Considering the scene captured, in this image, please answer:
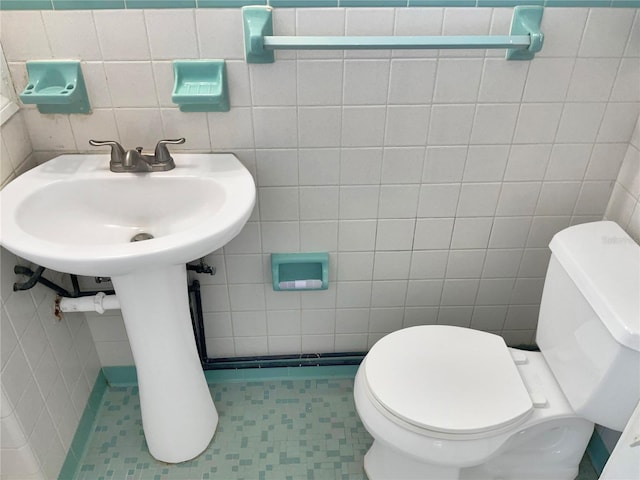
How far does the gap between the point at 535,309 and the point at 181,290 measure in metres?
1.14

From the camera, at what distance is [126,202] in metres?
1.35

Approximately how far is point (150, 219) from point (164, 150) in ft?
0.62

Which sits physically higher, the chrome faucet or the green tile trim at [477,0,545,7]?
the green tile trim at [477,0,545,7]

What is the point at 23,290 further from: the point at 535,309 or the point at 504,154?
the point at 535,309

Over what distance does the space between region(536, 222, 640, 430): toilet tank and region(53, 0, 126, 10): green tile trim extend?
46.7 inches

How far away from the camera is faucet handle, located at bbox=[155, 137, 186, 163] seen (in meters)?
1.29

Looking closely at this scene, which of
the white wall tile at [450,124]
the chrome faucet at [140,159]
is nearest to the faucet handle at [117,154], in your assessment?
the chrome faucet at [140,159]

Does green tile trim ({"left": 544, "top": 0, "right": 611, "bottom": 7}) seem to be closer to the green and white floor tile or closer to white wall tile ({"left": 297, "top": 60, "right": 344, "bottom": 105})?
white wall tile ({"left": 297, "top": 60, "right": 344, "bottom": 105})

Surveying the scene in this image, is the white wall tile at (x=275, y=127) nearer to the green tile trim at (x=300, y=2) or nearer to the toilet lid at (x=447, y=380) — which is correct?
the green tile trim at (x=300, y=2)

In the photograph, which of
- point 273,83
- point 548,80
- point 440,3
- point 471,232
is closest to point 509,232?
point 471,232

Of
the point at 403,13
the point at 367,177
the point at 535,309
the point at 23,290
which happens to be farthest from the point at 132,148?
the point at 535,309

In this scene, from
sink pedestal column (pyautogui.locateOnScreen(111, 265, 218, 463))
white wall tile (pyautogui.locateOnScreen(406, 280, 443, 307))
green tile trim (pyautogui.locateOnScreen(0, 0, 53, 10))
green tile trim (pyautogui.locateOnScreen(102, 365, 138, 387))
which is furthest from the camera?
green tile trim (pyautogui.locateOnScreen(102, 365, 138, 387))

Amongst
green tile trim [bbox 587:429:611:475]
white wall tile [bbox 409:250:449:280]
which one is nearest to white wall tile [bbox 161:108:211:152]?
white wall tile [bbox 409:250:449:280]

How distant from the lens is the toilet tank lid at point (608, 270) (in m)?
1.10
